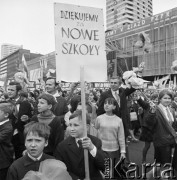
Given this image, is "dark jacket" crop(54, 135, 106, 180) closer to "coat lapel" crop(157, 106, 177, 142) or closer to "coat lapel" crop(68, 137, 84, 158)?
"coat lapel" crop(68, 137, 84, 158)

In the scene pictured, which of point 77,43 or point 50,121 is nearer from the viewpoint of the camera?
point 77,43

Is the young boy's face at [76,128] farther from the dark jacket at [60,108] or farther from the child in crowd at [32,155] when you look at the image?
the dark jacket at [60,108]

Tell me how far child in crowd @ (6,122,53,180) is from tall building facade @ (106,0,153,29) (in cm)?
9504

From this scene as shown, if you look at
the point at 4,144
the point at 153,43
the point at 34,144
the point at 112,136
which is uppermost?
the point at 153,43

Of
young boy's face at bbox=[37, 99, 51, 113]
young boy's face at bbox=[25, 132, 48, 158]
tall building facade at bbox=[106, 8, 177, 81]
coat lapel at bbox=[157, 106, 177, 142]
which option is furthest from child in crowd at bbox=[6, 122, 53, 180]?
tall building facade at bbox=[106, 8, 177, 81]

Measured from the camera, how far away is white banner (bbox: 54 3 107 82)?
9.46ft

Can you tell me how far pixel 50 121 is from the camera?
3.29m

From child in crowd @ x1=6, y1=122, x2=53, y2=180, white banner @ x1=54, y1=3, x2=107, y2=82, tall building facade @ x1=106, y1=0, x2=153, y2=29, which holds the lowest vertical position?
child in crowd @ x1=6, y1=122, x2=53, y2=180

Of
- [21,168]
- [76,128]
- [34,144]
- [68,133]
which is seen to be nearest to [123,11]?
[68,133]

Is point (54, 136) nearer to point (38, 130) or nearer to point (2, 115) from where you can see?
point (2, 115)

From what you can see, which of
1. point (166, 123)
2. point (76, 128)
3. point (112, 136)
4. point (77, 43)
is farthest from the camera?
point (112, 136)

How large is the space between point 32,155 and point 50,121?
1029 millimetres

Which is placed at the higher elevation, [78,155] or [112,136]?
Result: [78,155]

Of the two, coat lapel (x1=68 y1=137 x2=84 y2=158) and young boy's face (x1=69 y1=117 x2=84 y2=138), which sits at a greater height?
young boy's face (x1=69 y1=117 x2=84 y2=138)
